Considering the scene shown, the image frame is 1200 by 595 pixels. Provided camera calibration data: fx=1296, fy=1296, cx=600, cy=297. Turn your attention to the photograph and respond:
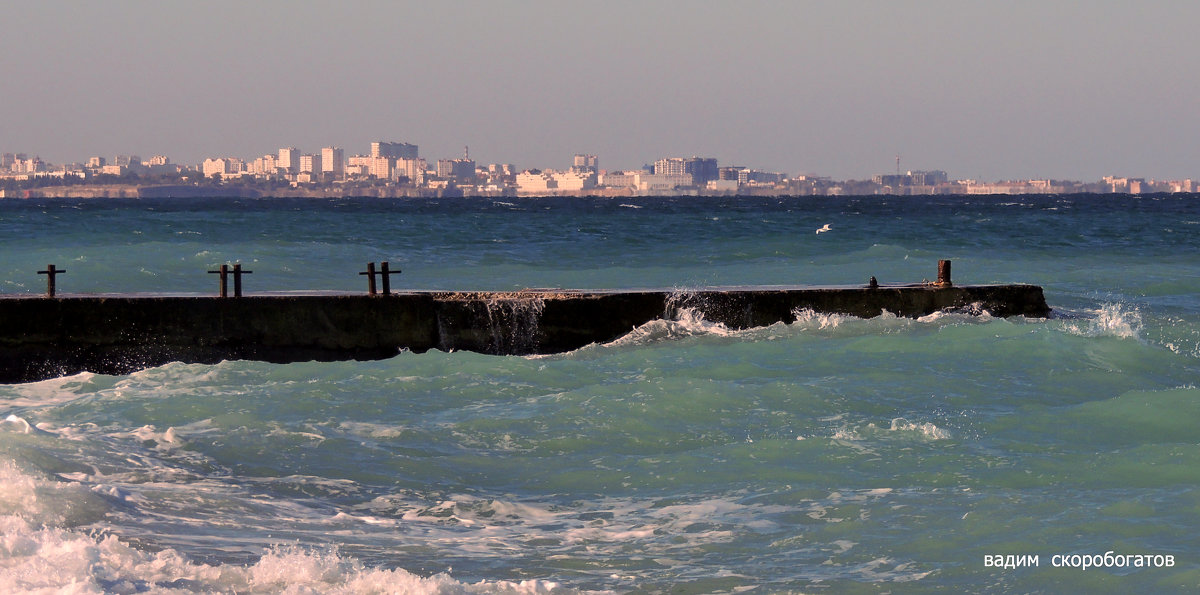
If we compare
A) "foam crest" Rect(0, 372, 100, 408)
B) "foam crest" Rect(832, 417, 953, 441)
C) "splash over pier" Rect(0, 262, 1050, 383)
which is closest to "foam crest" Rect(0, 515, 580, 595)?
"foam crest" Rect(832, 417, 953, 441)

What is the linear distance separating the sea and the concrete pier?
0.31 metres

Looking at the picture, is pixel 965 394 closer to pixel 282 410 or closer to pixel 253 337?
pixel 282 410

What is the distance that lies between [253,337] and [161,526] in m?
8.30

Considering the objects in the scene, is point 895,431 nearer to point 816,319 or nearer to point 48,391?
point 816,319

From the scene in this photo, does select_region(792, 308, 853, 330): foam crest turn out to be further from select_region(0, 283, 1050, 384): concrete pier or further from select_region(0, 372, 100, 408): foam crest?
select_region(0, 372, 100, 408): foam crest

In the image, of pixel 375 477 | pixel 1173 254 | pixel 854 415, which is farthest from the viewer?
pixel 1173 254

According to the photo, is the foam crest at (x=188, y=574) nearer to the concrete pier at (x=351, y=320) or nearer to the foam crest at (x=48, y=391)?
Result: the foam crest at (x=48, y=391)

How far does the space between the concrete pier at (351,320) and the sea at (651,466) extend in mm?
307

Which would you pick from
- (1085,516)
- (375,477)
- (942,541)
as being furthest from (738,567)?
(375,477)

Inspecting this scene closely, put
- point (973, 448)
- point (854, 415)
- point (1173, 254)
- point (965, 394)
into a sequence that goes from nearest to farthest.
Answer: point (973, 448) < point (854, 415) < point (965, 394) < point (1173, 254)

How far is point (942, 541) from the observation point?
8.44 meters

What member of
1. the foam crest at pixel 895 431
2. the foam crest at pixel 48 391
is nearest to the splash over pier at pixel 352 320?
the foam crest at pixel 48 391

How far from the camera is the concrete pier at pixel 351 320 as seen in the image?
1616 cm

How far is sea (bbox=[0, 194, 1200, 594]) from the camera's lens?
779 centimetres
